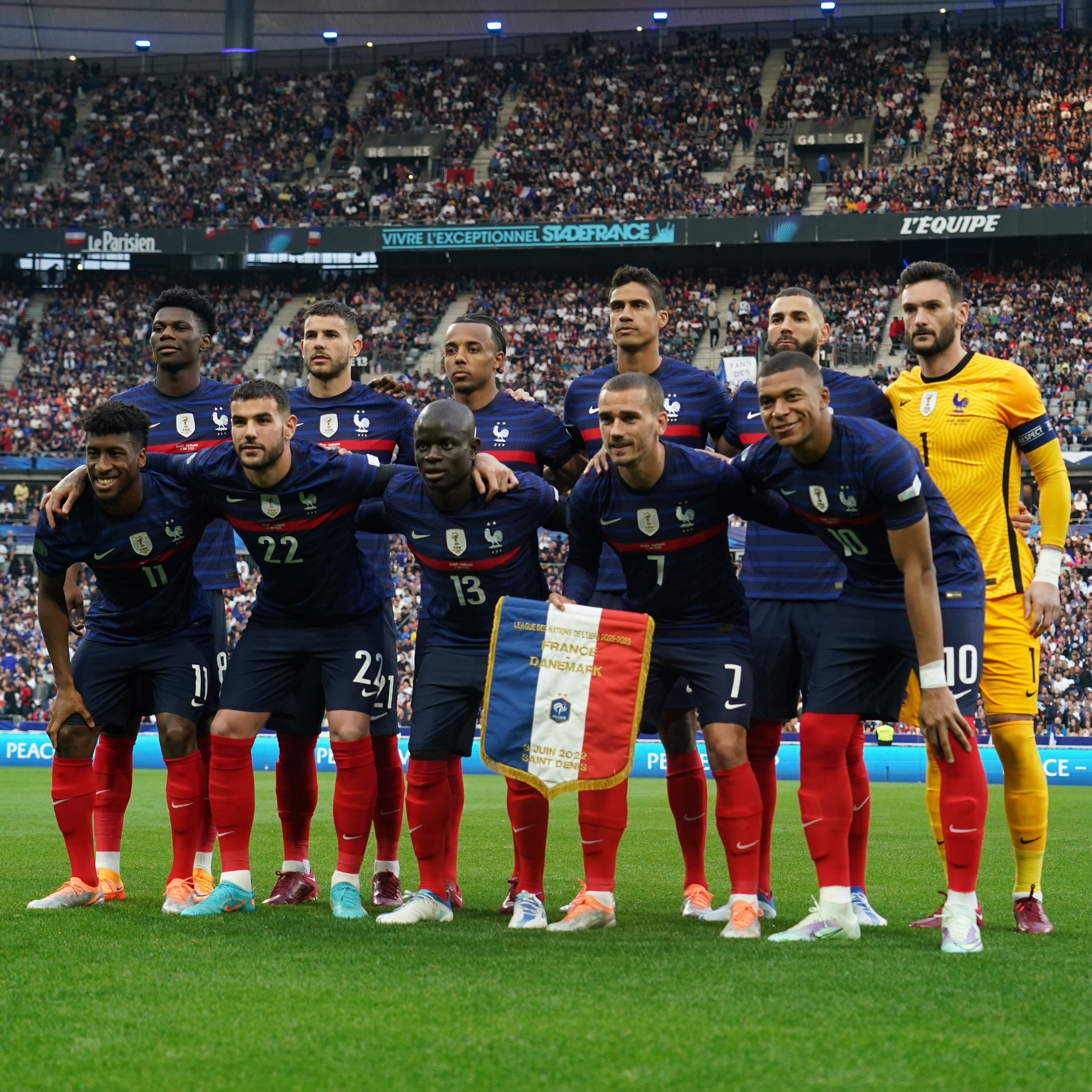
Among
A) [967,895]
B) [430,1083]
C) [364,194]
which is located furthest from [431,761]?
[364,194]

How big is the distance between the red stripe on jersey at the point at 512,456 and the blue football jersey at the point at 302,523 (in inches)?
31.8

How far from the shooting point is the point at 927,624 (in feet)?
16.7

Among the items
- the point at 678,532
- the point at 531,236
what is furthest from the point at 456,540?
the point at 531,236

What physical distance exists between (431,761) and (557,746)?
2.42ft

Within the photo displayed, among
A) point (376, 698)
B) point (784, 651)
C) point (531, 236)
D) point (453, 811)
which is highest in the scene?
point (531, 236)

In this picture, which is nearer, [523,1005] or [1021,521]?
[523,1005]

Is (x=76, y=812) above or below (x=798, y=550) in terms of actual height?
below

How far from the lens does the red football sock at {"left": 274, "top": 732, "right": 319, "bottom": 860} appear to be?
22.8ft

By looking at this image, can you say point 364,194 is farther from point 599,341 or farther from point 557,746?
point 557,746

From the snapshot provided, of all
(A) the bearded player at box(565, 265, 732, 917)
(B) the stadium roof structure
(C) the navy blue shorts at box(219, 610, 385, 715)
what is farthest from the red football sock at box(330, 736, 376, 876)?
(B) the stadium roof structure

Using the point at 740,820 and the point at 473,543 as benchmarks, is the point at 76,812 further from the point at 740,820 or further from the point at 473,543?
the point at 740,820

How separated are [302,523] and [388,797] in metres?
1.76

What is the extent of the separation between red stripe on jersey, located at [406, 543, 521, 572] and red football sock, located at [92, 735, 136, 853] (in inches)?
79.3

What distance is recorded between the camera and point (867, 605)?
5.46 m
